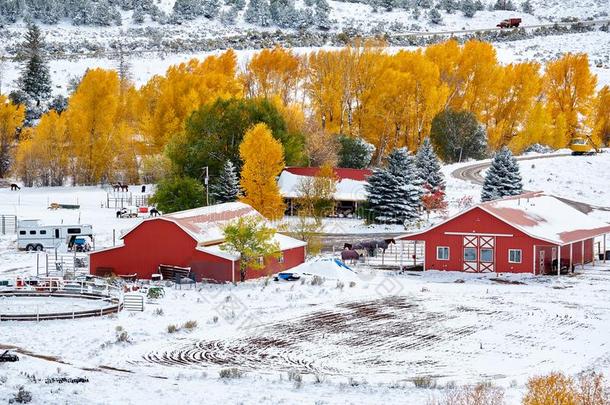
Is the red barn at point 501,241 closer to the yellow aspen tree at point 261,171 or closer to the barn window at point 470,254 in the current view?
the barn window at point 470,254

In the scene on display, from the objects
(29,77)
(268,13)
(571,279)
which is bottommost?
(571,279)

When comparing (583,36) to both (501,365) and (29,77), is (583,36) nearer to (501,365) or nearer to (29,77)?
(29,77)

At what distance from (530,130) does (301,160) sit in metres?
24.8

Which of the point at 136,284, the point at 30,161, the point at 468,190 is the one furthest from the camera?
the point at 30,161

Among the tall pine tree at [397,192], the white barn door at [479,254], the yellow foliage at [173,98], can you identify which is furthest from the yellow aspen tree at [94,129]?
the white barn door at [479,254]

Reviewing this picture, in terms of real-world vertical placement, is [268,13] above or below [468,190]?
above

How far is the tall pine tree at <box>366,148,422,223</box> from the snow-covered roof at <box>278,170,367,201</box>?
3.28 meters

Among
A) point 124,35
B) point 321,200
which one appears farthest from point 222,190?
point 124,35

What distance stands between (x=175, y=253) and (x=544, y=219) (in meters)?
16.4

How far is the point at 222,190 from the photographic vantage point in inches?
2557

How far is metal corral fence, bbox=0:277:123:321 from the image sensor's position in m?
36.1

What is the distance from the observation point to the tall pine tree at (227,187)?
64875mm

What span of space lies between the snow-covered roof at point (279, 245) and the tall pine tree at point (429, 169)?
1942 centimetres

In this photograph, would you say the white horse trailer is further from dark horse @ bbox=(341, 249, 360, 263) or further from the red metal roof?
the red metal roof
